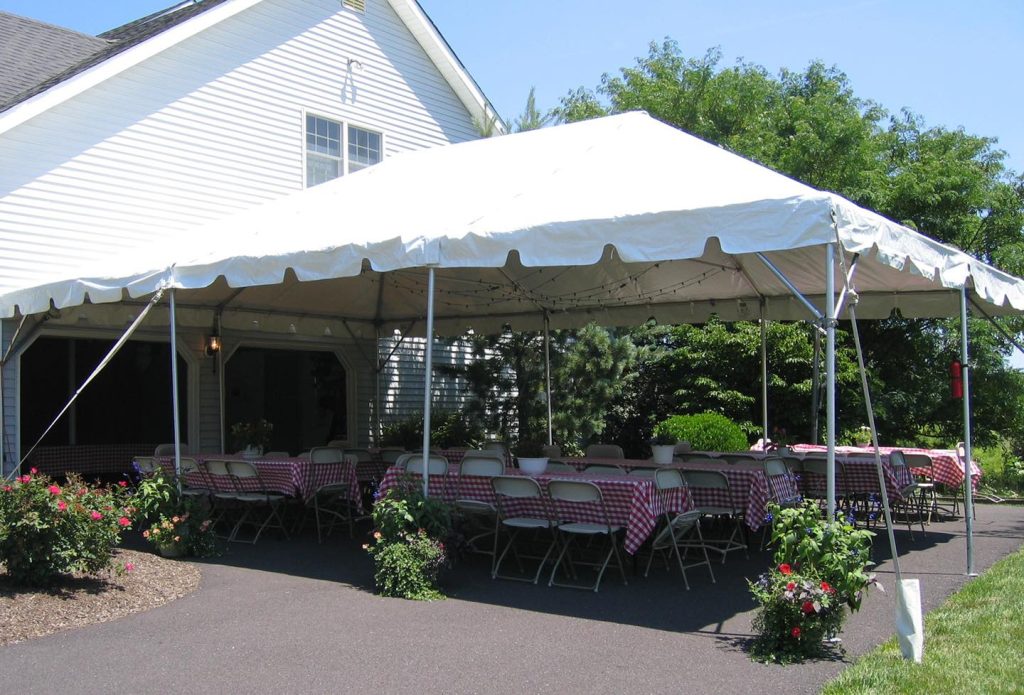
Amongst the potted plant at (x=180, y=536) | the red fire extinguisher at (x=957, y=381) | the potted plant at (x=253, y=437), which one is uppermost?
the red fire extinguisher at (x=957, y=381)

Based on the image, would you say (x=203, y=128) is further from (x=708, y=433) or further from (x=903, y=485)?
(x=903, y=485)

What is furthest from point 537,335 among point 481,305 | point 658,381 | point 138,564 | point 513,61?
point 138,564

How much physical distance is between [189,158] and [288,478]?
5499 millimetres

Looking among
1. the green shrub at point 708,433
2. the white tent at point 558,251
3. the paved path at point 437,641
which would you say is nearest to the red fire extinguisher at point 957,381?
the white tent at point 558,251

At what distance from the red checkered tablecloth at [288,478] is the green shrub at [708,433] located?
5.98m

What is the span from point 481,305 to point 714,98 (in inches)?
490

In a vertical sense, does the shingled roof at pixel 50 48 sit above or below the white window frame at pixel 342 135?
above

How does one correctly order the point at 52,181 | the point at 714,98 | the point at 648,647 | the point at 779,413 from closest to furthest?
the point at 648,647 → the point at 52,181 → the point at 779,413 → the point at 714,98

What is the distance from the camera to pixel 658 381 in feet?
63.3

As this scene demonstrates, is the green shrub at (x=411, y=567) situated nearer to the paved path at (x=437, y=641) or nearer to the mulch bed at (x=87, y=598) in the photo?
the paved path at (x=437, y=641)

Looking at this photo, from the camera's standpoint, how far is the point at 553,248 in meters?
7.18

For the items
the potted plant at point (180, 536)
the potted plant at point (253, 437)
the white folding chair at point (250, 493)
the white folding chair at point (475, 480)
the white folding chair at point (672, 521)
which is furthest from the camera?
the potted plant at point (253, 437)

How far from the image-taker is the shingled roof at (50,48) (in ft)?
39.4

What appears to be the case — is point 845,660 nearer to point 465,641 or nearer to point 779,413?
point 465,641
